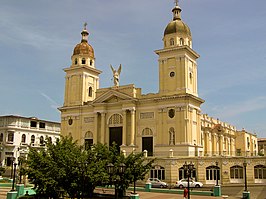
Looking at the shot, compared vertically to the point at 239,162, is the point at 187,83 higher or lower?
higher

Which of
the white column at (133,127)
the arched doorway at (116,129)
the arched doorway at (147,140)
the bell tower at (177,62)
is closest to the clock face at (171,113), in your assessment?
the bell tower at (177,62)

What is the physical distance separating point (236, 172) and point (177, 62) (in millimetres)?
18586

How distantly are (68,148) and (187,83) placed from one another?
1111 inches

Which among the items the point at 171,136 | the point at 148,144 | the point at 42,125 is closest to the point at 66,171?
the point at 171,136

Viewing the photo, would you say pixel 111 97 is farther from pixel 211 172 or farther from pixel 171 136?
pixel 211 172

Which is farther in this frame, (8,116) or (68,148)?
(8,116)

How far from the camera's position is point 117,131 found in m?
55.2

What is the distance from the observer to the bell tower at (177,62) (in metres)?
50.4

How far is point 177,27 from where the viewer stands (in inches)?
2047

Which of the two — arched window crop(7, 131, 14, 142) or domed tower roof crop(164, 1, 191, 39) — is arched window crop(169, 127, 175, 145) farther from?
arched window crop(7, 131, 14, 142)

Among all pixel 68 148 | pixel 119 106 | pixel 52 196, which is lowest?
pixel 52 196

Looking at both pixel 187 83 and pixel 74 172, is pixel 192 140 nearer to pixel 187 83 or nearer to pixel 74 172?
pixel 187 83

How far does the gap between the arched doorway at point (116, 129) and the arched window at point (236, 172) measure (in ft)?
64.4

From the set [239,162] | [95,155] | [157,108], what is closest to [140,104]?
[157,108]
